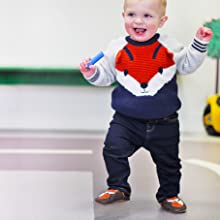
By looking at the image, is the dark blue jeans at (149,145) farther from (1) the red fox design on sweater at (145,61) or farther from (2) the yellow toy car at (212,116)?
(2) the yellow toy car at (212,116)

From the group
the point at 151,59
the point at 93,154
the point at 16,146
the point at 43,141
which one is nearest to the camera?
the point at 151,59

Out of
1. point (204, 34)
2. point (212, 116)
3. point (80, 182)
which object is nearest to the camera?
point (204, 34)

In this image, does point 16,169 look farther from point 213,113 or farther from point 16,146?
point 213,113

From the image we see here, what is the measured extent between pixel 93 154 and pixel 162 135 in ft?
2.41

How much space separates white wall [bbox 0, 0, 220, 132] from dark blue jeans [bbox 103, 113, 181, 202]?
1230 millimetres

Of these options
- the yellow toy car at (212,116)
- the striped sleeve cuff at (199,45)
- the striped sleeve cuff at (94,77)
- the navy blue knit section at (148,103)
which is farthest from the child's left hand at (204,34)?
the yellow toy car at (212,116)

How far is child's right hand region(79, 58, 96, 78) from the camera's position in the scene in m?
1.09

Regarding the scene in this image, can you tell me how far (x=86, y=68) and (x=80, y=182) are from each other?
38 centimetres

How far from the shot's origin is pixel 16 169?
1.49m

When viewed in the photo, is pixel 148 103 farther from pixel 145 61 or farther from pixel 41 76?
pixel 41 76

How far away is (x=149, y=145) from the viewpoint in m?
1.12

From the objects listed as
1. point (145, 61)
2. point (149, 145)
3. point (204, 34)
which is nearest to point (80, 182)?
point (149, 145)

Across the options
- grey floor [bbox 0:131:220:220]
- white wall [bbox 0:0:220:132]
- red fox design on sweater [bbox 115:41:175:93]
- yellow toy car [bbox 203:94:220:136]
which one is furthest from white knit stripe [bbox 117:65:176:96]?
yellow toy car [bbox 203:94:220:136]

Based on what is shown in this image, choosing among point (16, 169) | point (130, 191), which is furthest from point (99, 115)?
point (130, 191)
